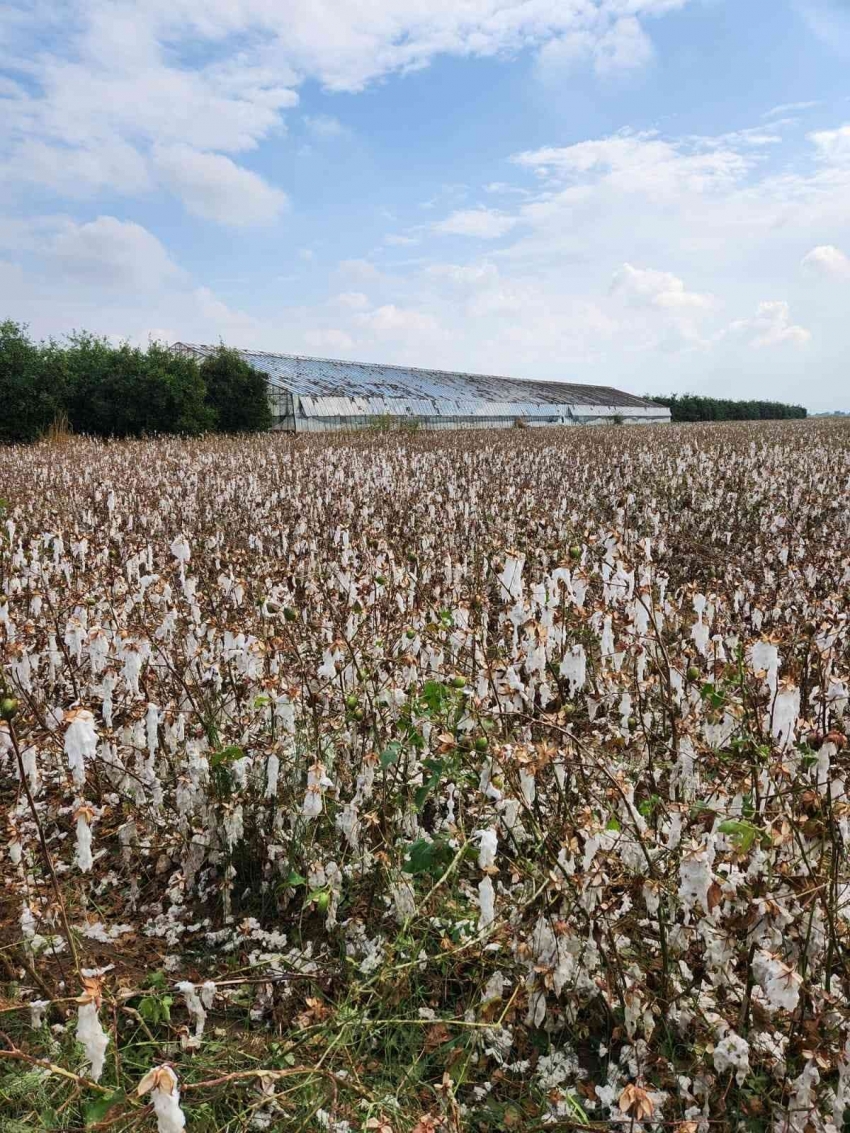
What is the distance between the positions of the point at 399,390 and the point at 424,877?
37.8 meters

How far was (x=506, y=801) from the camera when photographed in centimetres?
265

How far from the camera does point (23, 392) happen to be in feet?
83.3

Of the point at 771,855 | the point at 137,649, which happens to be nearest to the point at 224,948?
the point at 137,649

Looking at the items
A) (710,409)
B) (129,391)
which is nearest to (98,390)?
(129,391)

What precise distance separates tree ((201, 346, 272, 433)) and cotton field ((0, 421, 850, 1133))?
2562 cm

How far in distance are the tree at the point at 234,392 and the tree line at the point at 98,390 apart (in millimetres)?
980

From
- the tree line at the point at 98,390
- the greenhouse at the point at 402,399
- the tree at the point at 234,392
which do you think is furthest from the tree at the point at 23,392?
the greenhouse at the point at 402,399

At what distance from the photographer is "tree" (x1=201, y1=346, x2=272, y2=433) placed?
30172 mm

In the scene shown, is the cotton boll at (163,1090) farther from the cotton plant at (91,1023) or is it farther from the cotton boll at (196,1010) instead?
the cotton boll at (196,1010)

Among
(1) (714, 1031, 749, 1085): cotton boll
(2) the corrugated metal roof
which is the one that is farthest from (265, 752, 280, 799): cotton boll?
(2) the corrugated metal roof

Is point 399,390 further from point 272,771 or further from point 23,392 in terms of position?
point 272,771

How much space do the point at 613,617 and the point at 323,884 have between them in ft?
5.77

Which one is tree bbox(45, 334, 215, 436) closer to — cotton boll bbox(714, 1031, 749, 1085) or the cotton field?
the cotton field

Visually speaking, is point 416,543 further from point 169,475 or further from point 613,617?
point 169,475
